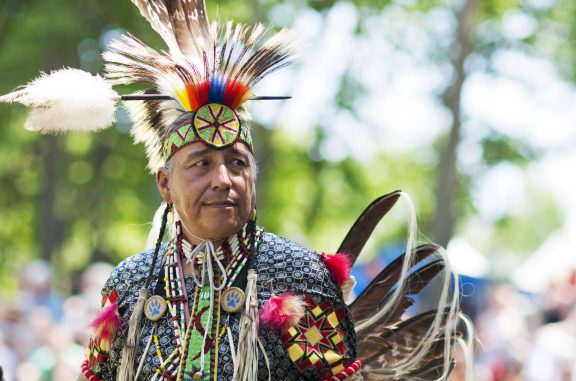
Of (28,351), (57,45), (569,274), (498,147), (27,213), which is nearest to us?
(569,274)

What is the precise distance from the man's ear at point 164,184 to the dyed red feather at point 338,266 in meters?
0.65

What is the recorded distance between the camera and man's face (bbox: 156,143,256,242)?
12.6 feet

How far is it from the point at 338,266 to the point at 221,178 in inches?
23.9

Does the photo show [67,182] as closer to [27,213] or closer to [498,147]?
[27,213]

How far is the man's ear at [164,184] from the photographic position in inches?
161

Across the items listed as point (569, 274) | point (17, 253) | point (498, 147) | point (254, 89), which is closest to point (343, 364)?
point (254, 89)

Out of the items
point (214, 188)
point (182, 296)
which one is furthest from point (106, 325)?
point (214, 188)

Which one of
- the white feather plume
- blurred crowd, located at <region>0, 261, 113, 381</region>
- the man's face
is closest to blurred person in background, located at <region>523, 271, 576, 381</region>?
blurred crowd, located at <region>0, 261, 113, 381</region>

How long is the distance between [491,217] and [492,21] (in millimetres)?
7968

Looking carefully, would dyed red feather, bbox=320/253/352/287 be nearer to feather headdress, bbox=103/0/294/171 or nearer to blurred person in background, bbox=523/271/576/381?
feather headdress, bbox=103/0/294/171

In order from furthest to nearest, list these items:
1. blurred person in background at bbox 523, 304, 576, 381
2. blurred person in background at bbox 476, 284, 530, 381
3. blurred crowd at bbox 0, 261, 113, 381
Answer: blurred person in background at bbox 476, 284, 530, 381 → blurred crowd at bbox 0, 261, 113, 381 → blurred person in background at bbox 523, 304, 576, 381

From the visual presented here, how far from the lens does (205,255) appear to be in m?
4.00

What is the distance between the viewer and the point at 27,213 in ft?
69.6

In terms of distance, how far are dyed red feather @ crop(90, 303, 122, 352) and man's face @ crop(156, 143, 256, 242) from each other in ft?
1.51
